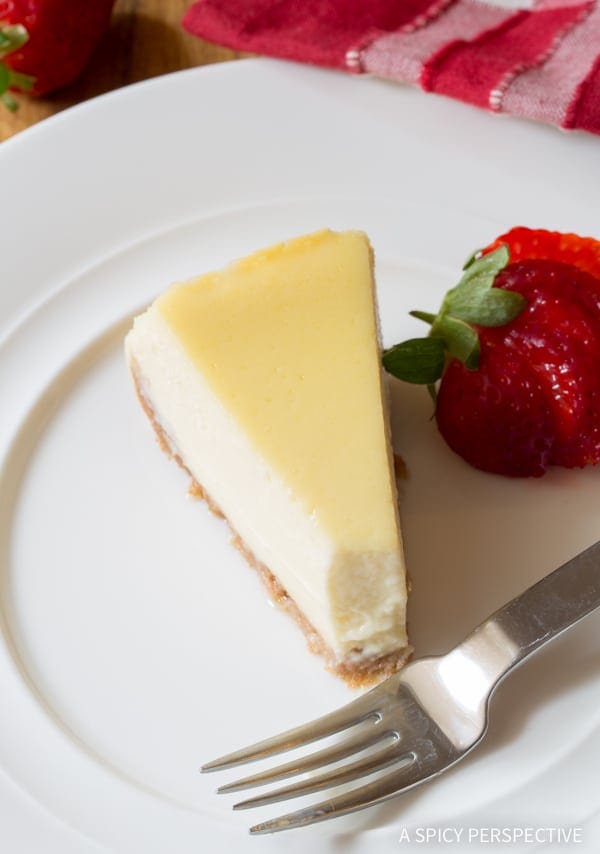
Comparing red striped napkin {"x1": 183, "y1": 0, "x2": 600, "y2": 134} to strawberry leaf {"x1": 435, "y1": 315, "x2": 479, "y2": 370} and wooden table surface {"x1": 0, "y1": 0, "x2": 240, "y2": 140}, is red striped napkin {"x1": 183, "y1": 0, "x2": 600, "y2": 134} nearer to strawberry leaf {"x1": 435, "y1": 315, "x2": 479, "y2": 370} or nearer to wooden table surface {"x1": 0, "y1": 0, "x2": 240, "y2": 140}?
wooden table surface {"x1": 0, "y1": 0, "x2": 240, "y2": 140}

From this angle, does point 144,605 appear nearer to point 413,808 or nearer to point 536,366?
Answer: point 413,808

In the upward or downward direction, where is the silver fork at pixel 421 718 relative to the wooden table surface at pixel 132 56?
downward

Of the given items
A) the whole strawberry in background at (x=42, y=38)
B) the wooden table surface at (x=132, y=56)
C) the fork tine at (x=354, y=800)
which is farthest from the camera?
the wooden table surface at (x=132, y=56)

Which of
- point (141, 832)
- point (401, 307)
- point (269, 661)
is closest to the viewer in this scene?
point (141, 832)

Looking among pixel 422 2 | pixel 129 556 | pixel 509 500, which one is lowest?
pixel 509 500

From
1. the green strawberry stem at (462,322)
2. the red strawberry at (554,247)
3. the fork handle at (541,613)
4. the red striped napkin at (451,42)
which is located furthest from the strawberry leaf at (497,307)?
the red striped napkin at (451,42)

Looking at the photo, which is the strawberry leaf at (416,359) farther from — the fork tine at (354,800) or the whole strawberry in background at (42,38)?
the whole strawberry in background at (42,38)

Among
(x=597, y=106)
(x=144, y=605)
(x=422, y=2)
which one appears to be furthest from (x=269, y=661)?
(x=422, y=2)
